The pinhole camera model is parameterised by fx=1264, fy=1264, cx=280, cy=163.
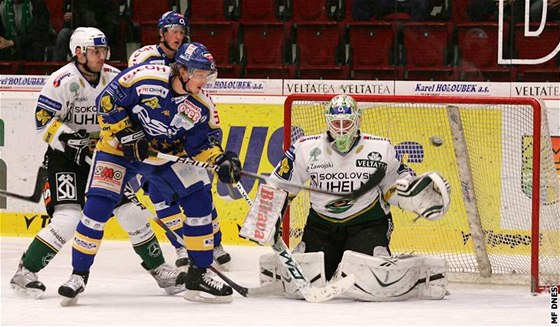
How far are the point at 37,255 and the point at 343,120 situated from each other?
4.70ft

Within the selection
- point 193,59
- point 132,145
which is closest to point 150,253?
point 132,145

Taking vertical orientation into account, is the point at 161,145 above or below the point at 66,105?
below

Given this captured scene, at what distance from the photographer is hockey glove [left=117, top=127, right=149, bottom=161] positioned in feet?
16.7

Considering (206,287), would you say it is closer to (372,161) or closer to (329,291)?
(329,291)

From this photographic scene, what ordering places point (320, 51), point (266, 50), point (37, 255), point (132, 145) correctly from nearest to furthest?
point (132, 145) → point (37, 255) → point (320, 51) → point (266, 50)

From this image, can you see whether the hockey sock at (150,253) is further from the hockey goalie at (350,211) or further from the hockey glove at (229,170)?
the hockey glove at (229,170)

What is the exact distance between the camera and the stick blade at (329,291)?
5.14 metres

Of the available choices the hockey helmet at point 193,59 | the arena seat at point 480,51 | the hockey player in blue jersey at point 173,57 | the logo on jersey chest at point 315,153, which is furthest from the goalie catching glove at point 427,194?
the arena seat at point 480,51

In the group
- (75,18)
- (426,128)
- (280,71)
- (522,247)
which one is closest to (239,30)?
(280,71)

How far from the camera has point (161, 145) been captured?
527cm

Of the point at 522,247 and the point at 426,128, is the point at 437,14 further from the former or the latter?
the point at 522,247

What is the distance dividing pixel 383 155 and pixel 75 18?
2.97m

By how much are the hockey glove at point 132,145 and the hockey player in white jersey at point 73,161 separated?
1.53 ft

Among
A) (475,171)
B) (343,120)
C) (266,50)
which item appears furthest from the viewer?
(266,50)
